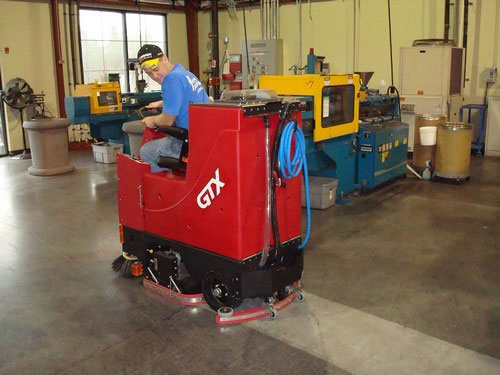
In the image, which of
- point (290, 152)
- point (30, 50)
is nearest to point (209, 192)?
point (290, 152)

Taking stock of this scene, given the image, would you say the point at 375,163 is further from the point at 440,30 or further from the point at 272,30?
the point at 272,30

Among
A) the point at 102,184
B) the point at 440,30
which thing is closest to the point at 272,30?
the point at 440,30

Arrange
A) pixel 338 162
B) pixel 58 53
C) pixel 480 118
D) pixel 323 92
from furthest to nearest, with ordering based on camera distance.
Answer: pixel 58 53
pixel 480 118
pixel 338 162
pixel 323 92

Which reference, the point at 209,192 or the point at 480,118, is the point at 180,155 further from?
the point at 480,118

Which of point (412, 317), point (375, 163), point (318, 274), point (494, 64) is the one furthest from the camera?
point (494, 64)

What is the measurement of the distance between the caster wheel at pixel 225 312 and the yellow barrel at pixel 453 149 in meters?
3.88

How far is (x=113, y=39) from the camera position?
30.3 ft

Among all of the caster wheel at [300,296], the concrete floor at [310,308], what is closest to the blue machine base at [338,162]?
the concrete floor at [310,308]

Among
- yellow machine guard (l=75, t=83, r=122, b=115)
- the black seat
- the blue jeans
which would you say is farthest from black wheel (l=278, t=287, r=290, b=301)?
yellow machine guard (l=75, t=83, r=122, b=115)

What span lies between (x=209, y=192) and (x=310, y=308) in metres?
0.91

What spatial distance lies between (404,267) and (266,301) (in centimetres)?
114

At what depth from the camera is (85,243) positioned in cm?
408

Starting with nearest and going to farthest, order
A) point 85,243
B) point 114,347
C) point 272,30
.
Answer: point 114,347
point 85,243
point 272,30

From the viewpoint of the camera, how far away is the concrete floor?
95.3 inches
